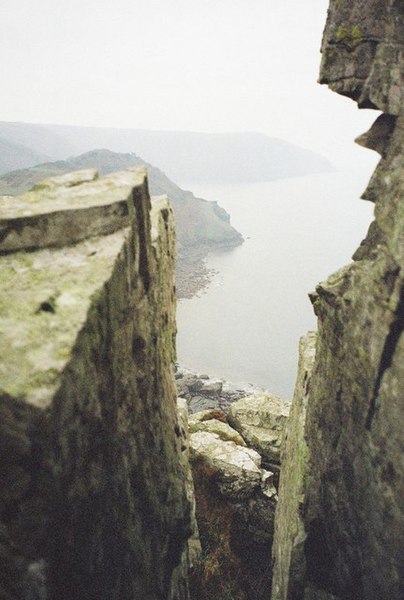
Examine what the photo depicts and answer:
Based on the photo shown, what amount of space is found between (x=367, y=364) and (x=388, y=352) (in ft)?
2.87

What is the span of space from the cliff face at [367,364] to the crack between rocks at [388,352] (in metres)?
0.03

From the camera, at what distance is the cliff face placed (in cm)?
960

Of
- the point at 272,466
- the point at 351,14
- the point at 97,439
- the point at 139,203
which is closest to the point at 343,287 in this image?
the point at 139,203

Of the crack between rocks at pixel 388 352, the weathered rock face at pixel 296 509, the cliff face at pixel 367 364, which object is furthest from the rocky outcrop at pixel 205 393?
the crack between rocks at pixel 388 352

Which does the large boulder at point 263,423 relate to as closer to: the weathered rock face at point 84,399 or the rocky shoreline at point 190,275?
the weathered rock face at point 84,399

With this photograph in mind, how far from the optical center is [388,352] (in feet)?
31.9

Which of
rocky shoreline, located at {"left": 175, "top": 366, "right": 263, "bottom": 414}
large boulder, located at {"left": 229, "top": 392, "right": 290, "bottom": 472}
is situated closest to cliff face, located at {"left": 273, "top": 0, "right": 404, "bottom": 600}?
large boulder, located at {"left": 229, "top": 392, "right": 290, "bottom": 472}

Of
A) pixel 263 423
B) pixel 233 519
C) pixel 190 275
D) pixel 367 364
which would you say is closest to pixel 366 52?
pixel 367 364

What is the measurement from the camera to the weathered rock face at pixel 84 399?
Result: 16.7ft

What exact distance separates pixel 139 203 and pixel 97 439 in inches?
204

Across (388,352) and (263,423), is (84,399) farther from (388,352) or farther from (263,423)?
(263,423)

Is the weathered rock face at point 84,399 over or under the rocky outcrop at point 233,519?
over

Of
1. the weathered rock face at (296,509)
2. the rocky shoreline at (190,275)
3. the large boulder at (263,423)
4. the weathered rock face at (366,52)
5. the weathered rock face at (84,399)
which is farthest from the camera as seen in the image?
the rocky shoreline at (190,275)

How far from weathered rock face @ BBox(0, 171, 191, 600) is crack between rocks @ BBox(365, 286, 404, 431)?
5879 millimetres
